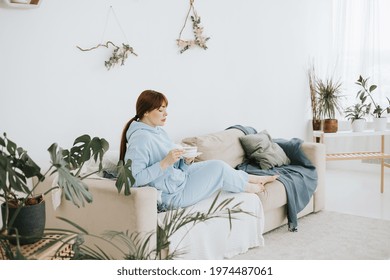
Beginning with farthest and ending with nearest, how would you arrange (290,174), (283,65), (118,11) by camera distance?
(283,65)
(290,174)
(118,11)

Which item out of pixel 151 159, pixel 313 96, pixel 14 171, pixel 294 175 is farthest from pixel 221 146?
pixel 14 171

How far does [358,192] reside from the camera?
13.7ft

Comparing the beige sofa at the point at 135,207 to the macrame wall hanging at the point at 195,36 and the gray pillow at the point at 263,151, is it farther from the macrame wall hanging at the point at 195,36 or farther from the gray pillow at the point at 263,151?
the macrame wall hanging at the point at 195,36

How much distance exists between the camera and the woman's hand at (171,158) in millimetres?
2404

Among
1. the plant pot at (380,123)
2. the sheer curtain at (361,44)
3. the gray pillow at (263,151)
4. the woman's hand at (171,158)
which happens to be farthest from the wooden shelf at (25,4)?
the sheer curtain at (361,44)

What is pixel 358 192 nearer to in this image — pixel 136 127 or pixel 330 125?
pixel 330 125

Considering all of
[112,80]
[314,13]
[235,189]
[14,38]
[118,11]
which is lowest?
[235,189]

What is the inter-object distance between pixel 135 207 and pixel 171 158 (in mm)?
413

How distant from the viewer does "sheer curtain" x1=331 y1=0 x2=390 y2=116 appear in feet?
15.9

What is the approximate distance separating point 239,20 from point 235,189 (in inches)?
72.0

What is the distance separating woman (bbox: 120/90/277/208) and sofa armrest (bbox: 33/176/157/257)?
0.22 meters

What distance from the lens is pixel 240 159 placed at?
3.50 m
